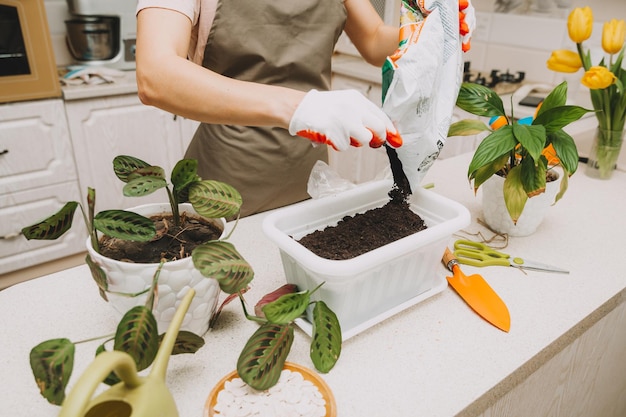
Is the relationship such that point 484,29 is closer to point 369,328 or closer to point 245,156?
point 245,156

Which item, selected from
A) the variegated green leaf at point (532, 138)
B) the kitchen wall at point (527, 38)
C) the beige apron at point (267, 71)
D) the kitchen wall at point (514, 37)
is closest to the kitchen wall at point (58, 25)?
the kitchen wall at point (514, 37)

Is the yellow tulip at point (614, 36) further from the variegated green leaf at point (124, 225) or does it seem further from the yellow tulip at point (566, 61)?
the variegated green leaf at point (124, 225)

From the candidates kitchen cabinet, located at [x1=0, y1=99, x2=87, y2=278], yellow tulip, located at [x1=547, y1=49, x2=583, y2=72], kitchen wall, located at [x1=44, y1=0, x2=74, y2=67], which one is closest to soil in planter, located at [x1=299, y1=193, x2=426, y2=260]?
yellow tulip, located at [x1=547, y1=49, x2=583, y2=72]

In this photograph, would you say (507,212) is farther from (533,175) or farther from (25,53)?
(25,53)

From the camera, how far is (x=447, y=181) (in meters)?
1.26

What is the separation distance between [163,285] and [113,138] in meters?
1.78

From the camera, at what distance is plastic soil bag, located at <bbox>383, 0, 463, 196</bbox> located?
0.74m

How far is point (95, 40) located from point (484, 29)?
6.23 ft

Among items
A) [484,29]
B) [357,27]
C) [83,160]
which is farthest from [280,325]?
[484,29]

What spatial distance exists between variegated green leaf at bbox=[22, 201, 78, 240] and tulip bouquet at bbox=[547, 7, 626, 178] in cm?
106

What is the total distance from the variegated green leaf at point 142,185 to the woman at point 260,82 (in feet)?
0.81

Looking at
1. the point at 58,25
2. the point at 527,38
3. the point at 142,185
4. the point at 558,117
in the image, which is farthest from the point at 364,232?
the point at 58,25

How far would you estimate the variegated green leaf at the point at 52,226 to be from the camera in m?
0.58

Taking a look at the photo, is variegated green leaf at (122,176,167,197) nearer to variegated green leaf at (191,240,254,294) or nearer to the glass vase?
variegated green leaf at (191,240,254,294)
